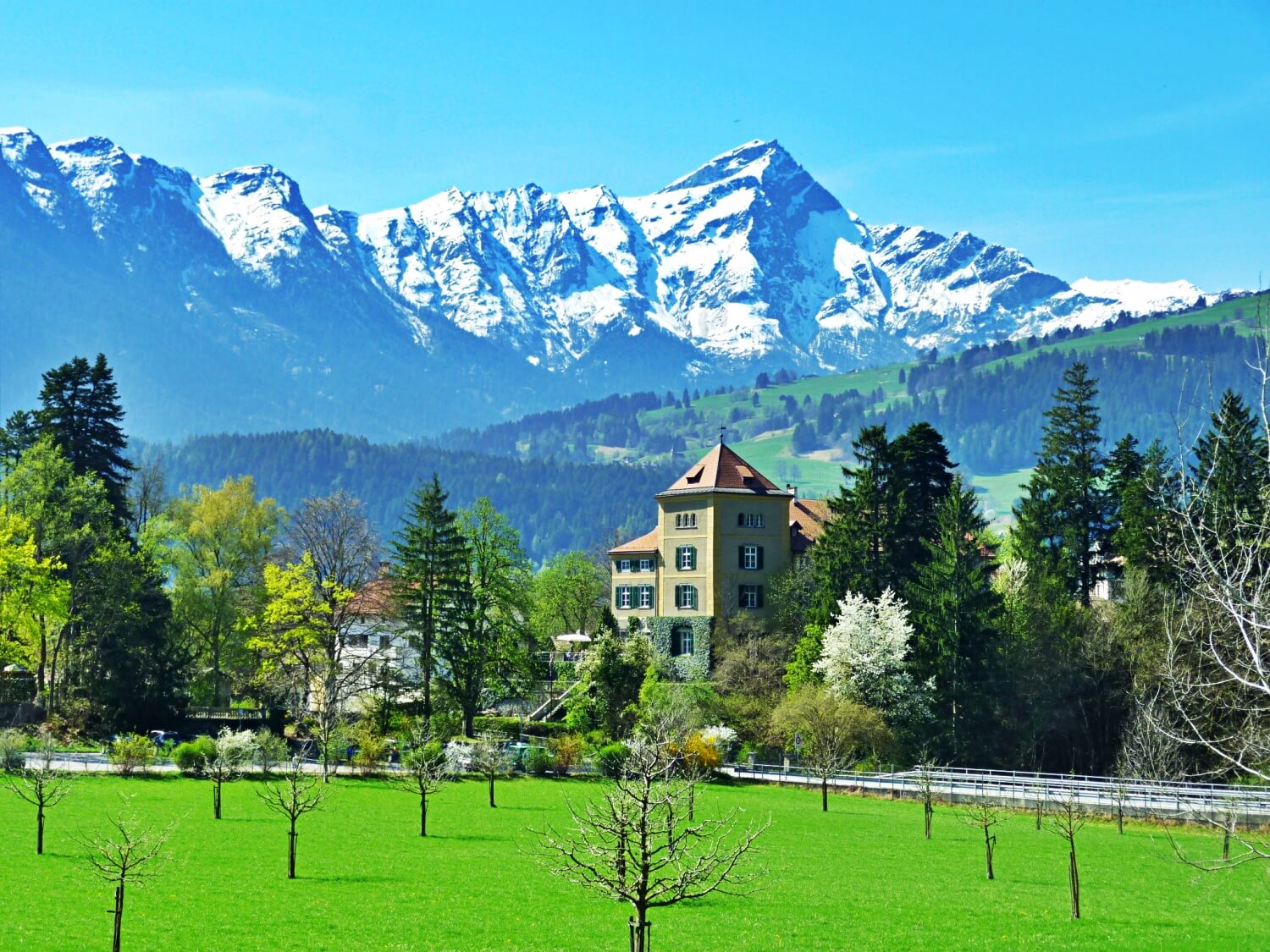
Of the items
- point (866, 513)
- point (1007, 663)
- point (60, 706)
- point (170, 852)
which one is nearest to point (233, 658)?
point (60, 706)

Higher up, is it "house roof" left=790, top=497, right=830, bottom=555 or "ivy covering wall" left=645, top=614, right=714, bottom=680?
"house roof" left=790, top=497, right=830, bottom=555

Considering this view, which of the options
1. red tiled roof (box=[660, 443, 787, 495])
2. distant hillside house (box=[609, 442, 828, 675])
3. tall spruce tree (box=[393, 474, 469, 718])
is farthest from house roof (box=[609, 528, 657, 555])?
tall spruce tree (box=[393, 474, 469, 718])

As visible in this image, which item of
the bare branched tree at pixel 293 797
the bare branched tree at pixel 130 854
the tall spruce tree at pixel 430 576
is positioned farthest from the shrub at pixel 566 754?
the bare branched tree at pixel 130 854

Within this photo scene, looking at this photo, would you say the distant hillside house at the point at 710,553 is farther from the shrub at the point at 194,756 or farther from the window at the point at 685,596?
the shrub at the point at 194,756

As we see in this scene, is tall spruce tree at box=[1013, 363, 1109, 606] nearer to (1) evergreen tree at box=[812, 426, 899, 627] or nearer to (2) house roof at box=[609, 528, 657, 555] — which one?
(1) evergreen tree at box=[812, 426, 899, 627]

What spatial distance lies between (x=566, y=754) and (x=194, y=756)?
16.7 meters

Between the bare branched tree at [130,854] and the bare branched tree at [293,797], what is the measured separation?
9.56ft

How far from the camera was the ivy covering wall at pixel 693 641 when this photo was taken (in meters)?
75.6

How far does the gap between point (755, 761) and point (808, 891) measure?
33.8 metres

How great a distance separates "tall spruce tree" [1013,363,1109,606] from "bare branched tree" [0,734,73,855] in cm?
4835

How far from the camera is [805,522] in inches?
3342

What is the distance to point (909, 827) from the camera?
48.9 meters

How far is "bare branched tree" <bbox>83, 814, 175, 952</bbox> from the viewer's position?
91.1 feet

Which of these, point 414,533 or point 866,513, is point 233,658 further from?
point 866,513
